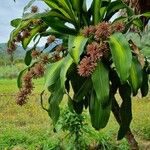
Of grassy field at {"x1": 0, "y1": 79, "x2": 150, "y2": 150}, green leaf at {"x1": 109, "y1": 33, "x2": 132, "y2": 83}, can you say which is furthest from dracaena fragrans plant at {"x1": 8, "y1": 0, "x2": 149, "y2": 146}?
grassy field at {"x1": 0, "y1": 79, "x2": 150, "y2": 150}

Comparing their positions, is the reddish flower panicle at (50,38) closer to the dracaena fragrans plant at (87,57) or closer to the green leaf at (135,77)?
the dracaena fragrans plant at (87,57)

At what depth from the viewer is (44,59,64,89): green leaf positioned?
3.46 metres

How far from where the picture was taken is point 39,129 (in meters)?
7.34

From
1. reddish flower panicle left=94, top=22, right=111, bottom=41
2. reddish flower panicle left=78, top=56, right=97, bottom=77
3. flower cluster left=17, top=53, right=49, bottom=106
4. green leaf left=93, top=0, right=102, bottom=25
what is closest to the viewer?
reddish flower panicle left=78, top=56, right=97, bottom=77

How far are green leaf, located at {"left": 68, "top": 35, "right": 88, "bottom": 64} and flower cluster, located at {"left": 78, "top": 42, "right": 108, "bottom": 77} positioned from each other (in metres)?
0.21

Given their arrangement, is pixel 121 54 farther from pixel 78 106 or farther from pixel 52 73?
pixel 78 106

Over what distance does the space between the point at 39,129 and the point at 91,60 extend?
4.52 m

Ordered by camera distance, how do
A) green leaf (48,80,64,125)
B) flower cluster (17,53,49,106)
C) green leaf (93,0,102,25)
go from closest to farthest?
flower cluster (17,53,49,106) < green leaf (48,80,64,125) < green leaf (93,0,102,25)

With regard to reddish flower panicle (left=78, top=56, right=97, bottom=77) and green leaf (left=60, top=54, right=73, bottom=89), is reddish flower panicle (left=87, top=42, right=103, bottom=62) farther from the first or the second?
green leaf (left=60, top=54, right=73, bottom=89)

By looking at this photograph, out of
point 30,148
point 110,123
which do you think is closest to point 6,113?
point 110,123

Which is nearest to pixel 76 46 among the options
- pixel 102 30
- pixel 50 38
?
pixel 102 30

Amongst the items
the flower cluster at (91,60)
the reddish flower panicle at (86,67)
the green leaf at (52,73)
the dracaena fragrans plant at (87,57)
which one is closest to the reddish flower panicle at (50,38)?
the dracaena fragrans plant at (87,57)

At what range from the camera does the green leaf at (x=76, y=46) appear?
128 inches

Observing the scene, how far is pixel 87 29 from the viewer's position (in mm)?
3330
